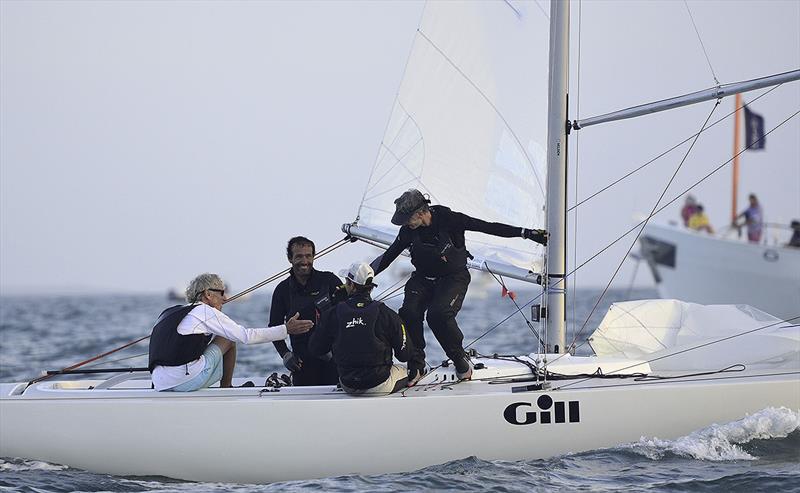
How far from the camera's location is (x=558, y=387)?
6.51m

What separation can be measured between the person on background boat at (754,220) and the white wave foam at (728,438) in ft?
48.2

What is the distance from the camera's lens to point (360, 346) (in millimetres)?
6133

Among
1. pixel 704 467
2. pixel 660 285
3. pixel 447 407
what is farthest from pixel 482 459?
pixel 660 285

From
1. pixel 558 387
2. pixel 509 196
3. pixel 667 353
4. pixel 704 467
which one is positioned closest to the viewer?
pixel 704 467

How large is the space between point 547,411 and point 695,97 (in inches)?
93.1

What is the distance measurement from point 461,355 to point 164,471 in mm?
2025

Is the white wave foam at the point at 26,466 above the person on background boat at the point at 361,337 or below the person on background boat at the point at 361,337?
below

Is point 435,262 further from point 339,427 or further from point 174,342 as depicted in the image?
point 174,342

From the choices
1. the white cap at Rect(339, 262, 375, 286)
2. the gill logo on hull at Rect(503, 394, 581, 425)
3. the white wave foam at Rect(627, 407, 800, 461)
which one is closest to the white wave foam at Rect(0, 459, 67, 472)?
the white cap at Rect(339, 262, 375, 286)

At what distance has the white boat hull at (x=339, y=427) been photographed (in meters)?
6.28

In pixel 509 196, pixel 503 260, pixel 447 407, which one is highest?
pixel 509 196

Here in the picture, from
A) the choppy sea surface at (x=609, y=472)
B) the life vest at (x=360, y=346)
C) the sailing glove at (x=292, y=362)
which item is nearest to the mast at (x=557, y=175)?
the choppy sea surface at (x=609, y=472)

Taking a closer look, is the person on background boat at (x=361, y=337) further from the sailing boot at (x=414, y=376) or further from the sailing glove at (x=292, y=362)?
the sailing glove at (x=292, y=362)

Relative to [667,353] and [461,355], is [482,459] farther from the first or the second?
[667,353]
